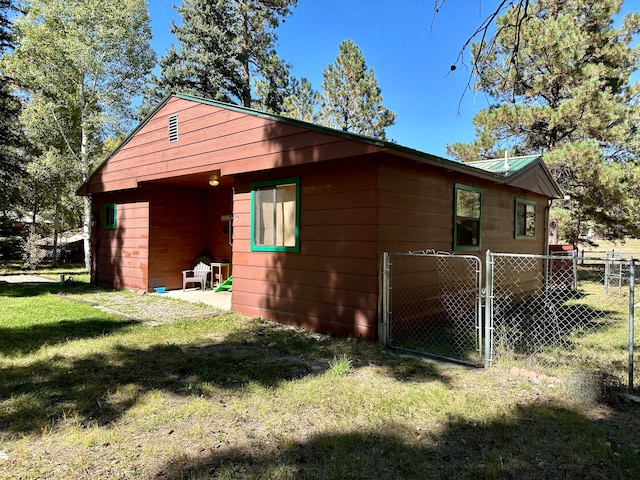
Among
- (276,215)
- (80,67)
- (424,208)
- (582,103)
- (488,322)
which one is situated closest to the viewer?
(488,322)

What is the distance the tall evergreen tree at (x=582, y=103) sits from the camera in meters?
12.0

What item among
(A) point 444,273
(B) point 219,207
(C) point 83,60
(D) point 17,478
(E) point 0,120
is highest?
(C) point 83,60

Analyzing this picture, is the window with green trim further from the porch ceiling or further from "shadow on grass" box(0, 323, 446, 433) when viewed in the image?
"shadow on grass" box(0, 323, 446, 433)

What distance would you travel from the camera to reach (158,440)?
282cm

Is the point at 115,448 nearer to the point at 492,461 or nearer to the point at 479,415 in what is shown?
the point at 492,461

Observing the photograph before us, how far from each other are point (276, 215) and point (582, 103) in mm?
10639

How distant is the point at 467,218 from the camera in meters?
7.36

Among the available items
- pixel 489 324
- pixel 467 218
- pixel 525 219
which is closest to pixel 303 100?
pixel 525 219

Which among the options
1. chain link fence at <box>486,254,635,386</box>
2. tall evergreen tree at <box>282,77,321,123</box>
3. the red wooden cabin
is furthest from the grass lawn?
tall evergreen tree at <box>282,77,321,123</box>

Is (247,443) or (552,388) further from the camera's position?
(552,388)

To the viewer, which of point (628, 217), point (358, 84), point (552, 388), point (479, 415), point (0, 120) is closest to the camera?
point (479, 415)

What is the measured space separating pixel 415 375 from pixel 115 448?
271 cm

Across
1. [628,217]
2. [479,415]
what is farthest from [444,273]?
[628,217]

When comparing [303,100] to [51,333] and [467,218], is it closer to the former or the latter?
[467,218]
